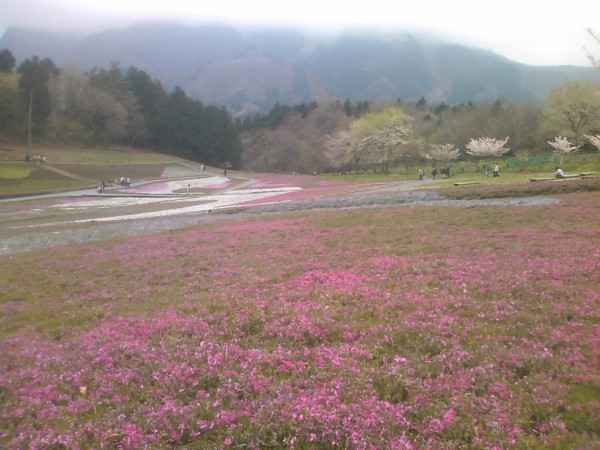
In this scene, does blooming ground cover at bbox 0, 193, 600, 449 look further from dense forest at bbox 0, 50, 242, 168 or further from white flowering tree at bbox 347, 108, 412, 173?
dense forest at bbox 0, 50, 242, 168

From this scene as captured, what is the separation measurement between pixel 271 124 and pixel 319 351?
597ft

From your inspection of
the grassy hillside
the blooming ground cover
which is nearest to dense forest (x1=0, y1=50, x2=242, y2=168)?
the grassy hillside

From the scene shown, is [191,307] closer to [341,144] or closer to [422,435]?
[422,435]

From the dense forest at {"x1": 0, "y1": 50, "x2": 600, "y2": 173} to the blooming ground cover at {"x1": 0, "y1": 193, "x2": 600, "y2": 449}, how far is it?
4124 centimetres

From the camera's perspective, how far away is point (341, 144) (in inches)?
4281

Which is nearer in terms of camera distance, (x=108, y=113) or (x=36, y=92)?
(x=36, y=92)

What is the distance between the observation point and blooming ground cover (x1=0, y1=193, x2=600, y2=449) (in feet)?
17.0

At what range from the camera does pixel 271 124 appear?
182 m

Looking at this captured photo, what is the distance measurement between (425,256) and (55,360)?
1127 cm

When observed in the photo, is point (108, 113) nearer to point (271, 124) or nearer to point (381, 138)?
point (271, 124)

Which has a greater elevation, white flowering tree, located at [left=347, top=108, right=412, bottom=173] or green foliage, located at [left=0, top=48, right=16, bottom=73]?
green foliage, located at [left=0, top=48, right=16, bottom=73]

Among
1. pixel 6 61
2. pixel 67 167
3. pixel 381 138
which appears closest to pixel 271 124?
pixel 6 61

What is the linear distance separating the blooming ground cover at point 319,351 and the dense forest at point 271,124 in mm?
41242

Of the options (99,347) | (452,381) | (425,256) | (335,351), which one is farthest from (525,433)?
(425,256)
